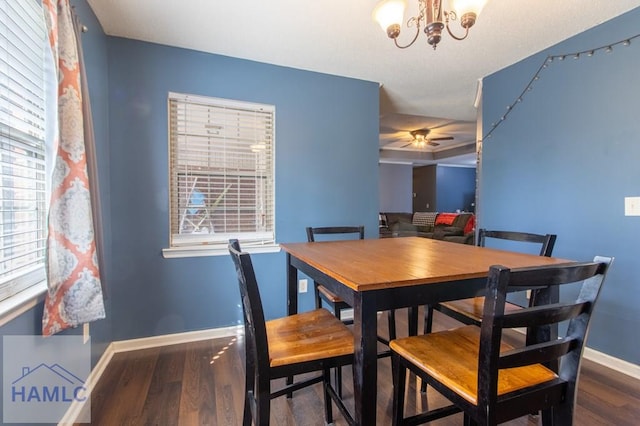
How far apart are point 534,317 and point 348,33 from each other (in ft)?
6.89

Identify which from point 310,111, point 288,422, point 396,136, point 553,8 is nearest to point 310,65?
point 310,111

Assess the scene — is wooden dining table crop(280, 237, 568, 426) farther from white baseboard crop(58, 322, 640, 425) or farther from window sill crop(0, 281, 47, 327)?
white baseboard crop(58, 322, 640, 425)

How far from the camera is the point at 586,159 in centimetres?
227

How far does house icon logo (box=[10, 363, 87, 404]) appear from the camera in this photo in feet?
3.81

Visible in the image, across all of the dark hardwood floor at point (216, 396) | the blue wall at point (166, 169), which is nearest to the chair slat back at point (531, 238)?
the dark hardwood floor at point (216, 396)

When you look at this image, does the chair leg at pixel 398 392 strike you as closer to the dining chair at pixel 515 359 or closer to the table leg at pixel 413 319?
the dining chair at pixel 515 359

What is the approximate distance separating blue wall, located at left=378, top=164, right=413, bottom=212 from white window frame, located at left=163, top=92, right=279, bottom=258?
602 centimetres

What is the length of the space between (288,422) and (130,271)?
158cm

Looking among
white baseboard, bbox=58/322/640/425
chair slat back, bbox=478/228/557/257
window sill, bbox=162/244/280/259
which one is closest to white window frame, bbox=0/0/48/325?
white baseboard, bbox=58/322/640/425

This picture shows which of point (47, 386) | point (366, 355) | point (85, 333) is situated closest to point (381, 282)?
point (366, 355)

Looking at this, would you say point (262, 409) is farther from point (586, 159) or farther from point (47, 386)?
point (586, 159)

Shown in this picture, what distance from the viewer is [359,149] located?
302 centimetres

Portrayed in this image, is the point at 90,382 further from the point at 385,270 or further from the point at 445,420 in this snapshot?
the point at 445,420

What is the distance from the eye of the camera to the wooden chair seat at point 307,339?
1.16 metres
